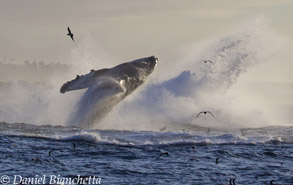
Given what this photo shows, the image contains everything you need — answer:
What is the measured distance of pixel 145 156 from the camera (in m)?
20.6

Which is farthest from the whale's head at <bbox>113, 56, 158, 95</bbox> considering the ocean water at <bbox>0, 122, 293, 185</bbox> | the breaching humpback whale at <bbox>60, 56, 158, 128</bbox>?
the ocean water at <bbox>0, 122, 293, 185</bbox>

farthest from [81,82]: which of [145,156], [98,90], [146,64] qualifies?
[145,156]

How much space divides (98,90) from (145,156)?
7.41 m

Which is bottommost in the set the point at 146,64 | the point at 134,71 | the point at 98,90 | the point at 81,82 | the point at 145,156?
the point at 145,156

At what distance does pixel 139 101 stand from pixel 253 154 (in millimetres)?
22177

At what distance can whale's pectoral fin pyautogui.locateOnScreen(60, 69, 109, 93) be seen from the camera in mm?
26891

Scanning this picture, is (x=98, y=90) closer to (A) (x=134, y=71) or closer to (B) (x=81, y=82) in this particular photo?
(B) (x=81, y=82)

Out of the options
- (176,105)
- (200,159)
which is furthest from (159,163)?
(176,105)

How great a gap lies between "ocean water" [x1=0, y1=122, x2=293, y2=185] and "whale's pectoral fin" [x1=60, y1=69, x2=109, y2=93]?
6.51ft

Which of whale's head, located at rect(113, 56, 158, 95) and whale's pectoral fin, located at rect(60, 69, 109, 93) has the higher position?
whale's head, located at rect(113, 56, 158, 95)

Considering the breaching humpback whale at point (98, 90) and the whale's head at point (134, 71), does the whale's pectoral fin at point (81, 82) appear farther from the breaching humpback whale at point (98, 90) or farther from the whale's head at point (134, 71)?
the whale's head at point (134, 71)

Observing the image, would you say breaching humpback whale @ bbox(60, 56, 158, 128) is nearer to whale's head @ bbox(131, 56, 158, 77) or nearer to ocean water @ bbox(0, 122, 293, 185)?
whale's head @ bbox(131, 56, 158, 77)

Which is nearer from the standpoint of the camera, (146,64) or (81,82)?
(81,82)

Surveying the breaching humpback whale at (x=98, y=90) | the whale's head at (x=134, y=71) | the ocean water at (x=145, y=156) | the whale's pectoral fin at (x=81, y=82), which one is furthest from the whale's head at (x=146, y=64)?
the ocean water at (x=145, y=156)
